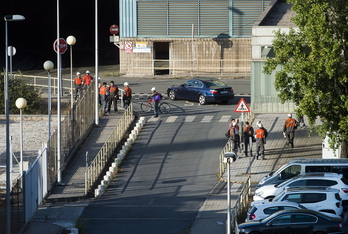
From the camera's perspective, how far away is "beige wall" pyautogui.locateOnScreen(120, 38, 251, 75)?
54.3m

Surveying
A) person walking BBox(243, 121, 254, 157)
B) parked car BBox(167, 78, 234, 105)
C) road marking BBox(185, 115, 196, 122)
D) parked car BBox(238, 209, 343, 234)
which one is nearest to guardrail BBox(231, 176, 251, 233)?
parked car BBox(238, 209, 343, 234)

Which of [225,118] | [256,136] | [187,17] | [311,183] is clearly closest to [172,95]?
[225,118]

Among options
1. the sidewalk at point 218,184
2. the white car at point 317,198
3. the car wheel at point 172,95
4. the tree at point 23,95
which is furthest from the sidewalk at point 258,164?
the tree at point 23,95

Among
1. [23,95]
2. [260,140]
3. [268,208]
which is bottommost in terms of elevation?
[268,208]

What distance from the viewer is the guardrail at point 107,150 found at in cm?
3231

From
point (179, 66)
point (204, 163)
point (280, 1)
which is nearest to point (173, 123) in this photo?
point (204, 163)

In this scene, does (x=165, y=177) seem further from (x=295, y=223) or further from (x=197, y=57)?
(x=197, y=57)

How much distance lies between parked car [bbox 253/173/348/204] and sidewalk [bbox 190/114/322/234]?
62.3 inches

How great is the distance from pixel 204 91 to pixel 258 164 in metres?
10.4

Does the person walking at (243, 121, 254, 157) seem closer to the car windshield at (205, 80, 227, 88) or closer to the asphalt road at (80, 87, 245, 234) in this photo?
the asphalt road at (80, 87, 245, 234)

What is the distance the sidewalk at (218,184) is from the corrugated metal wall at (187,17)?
1523 centimetres

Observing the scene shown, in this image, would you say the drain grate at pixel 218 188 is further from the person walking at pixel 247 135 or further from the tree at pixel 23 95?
the tree at pixel 23 95

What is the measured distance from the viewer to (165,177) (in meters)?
32.8

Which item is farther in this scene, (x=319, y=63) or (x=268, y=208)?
(x=319, y=63)
